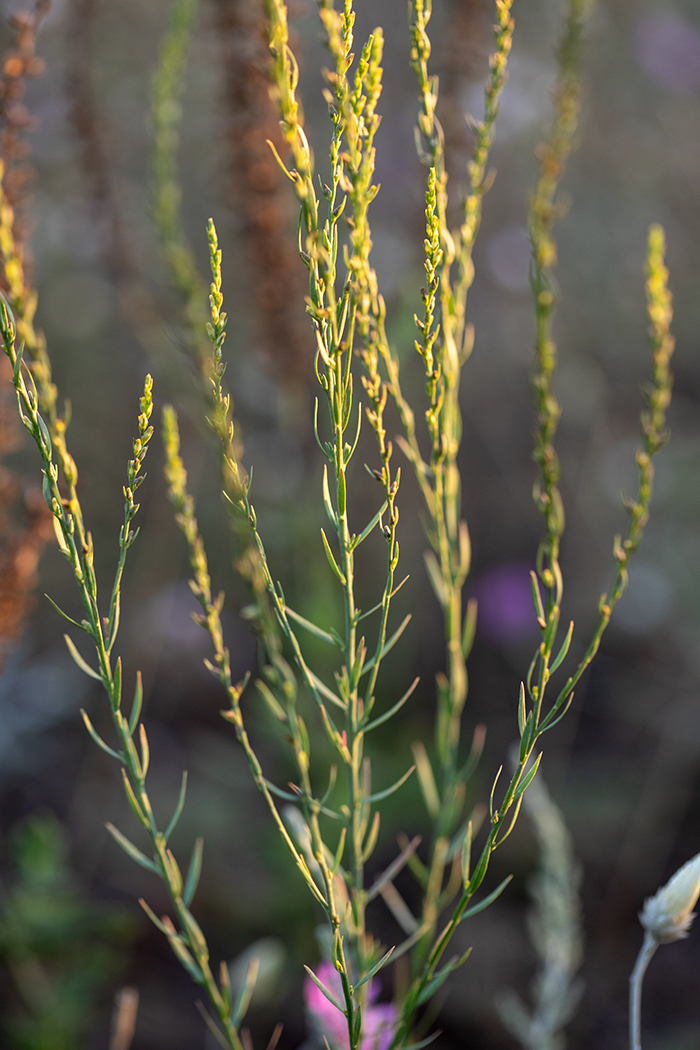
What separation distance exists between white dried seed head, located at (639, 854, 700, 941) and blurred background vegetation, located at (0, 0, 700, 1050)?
308 mm

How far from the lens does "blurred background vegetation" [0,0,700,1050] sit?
73cm

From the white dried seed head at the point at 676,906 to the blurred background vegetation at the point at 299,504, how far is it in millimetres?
308

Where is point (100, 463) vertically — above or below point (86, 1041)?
above

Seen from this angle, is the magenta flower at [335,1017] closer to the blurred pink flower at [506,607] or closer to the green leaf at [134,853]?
Result: the green leaf at [134,853]

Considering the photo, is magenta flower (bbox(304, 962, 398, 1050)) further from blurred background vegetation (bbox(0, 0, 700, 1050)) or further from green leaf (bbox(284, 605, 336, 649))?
green leaf (bbox(284, 605, 336, 649))

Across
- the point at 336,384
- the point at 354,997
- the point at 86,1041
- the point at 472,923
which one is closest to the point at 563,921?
the point at 354,997

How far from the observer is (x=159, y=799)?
43.4 inches

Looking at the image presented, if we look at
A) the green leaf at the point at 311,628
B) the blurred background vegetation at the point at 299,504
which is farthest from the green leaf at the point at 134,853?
the blurred background vegetation at the point at 299,504

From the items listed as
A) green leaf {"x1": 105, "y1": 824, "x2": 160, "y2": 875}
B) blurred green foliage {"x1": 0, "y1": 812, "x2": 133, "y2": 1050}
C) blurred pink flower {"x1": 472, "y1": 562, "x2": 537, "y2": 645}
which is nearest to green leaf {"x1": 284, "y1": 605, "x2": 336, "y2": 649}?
green leaf {"x1": 105, "y1": 824, "x2": 160, "y2": 875}

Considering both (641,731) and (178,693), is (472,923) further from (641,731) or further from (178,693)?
(178,693)

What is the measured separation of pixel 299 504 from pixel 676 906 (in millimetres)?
712

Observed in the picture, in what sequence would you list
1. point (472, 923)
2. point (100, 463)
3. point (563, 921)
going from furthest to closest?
point (100, 463) → point (472, 923) → point (563, 921)

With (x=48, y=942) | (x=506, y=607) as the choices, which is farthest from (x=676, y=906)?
(x=506, y=607)

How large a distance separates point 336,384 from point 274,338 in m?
0.54
